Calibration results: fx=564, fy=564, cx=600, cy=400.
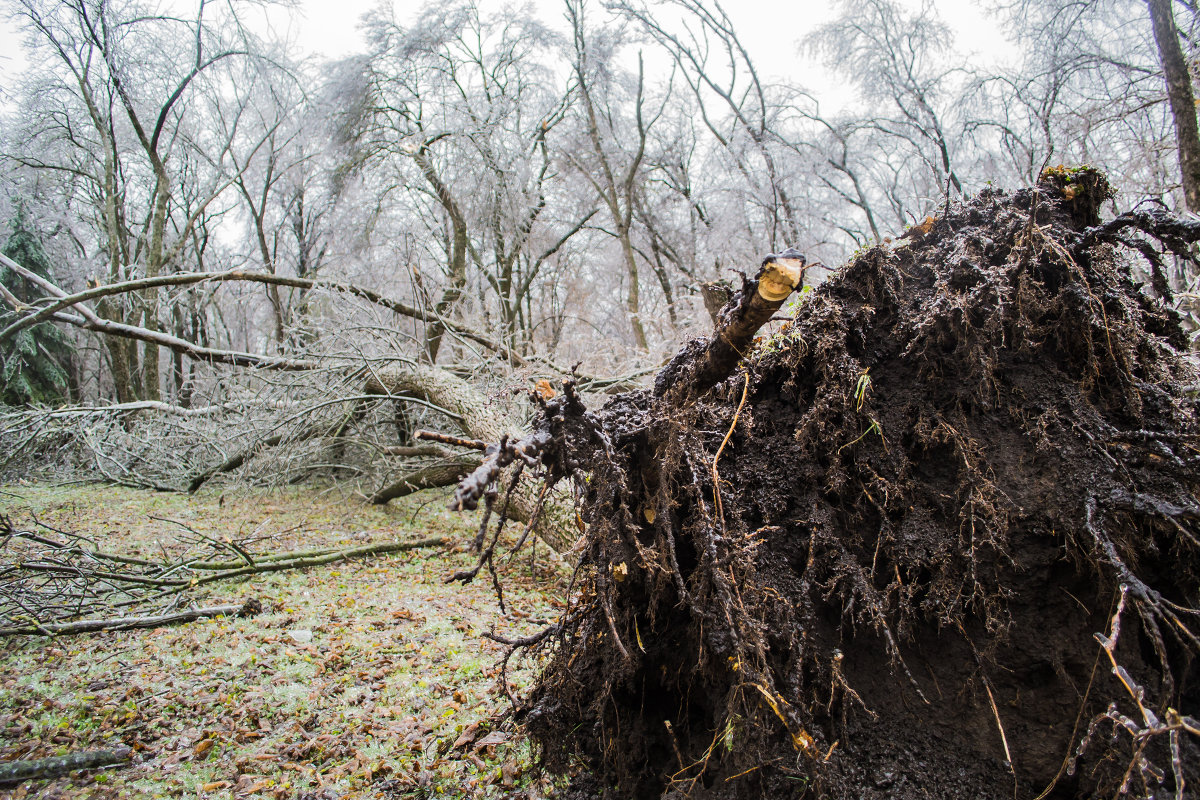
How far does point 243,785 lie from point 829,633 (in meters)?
2.23

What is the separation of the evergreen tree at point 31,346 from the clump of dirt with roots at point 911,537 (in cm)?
1721

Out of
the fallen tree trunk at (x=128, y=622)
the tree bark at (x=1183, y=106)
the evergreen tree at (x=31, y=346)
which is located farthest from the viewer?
the evergreen tree at (x=31, y=346)

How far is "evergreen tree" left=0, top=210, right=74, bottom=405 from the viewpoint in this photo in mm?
13484

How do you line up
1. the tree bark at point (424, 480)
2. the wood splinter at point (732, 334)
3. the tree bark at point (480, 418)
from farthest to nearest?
the tree bark at point (424, 480), the tree bark at point (480, 418), the wood splinter at point (732, 334)

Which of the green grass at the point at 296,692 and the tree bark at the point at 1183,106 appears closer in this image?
the green grass at the point at 296,692

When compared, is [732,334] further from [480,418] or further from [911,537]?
[480,418]

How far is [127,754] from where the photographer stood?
226cm

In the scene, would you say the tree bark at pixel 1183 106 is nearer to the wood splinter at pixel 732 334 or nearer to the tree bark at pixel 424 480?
the wood splinter at pixel 732 334

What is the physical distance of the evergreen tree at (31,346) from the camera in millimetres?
13484

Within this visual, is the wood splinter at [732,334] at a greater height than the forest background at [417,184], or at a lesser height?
lesser

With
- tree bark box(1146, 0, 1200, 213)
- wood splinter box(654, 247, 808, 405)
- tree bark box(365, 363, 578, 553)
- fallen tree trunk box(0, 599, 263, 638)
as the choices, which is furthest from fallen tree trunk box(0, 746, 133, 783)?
tree bark box(1146, 0, 1200, 213)

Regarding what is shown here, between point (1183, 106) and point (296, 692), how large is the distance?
28.2 ft

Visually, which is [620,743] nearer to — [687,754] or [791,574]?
[687,754]

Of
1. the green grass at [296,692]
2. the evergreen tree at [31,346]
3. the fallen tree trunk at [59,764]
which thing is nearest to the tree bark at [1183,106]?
the green grass at [296,692]
